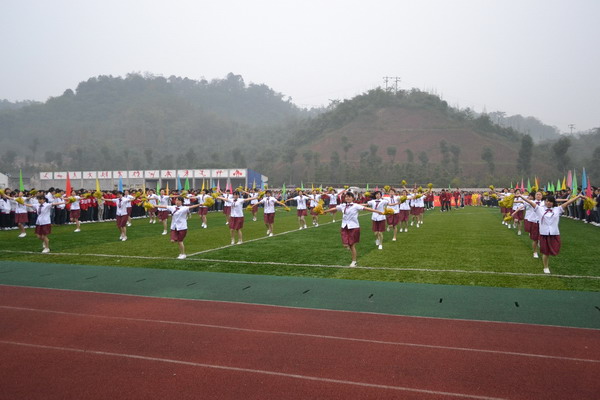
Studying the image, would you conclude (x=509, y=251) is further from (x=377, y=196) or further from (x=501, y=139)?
(x=501, y=139)

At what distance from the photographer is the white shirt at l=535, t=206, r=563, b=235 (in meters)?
10.2

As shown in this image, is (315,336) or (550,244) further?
(550,244)

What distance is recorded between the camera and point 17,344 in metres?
6.24

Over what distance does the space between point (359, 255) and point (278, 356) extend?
26.1ft

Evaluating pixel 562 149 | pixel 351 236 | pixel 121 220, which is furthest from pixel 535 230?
pixel 562 149

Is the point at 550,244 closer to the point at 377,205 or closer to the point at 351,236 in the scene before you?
the point at 351,236

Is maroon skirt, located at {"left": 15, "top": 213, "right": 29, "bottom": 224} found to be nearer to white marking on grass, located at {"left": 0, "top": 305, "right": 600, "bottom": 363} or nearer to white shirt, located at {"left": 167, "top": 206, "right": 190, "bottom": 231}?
white shirt, located at {"left": 167, "top": 206, "right": 190, "bottom": 231}

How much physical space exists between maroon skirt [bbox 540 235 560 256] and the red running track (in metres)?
4.05

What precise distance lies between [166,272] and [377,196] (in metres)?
8.04

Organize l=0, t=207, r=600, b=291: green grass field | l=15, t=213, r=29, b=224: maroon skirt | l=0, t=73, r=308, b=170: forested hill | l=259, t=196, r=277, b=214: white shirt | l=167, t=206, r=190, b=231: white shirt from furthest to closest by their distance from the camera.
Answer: l=0, t=73, r=308, b=170: forested hill < l=15, t=213, r=29, b=224: maroon skirt < l=259, t=196, r=277, b=214: white shirt < l=167, t=206, r=190, b=231: white shirt < l=0, t=207, r=600, b=291: green grass field

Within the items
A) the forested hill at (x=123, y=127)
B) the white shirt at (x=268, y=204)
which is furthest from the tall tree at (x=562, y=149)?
the white shirt at (x=268, y=204)

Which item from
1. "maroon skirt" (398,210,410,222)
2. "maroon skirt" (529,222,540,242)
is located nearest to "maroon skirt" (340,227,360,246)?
"maroon skirt" (529,222,540,242)

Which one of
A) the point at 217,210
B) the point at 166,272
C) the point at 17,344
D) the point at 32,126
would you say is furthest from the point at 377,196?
the point at 32,126

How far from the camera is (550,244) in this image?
1026cm
